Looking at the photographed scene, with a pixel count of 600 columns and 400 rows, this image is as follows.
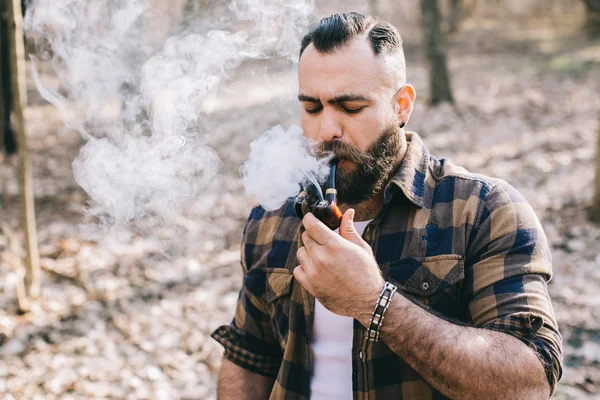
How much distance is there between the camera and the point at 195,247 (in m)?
6.34

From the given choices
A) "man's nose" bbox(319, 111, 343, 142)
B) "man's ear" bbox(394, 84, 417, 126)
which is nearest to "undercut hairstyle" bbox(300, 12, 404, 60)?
"man's ear" bbox(394, 84, 417, 126)

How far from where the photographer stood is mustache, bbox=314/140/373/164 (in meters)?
2.11

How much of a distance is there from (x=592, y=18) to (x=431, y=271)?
2173 centimetres

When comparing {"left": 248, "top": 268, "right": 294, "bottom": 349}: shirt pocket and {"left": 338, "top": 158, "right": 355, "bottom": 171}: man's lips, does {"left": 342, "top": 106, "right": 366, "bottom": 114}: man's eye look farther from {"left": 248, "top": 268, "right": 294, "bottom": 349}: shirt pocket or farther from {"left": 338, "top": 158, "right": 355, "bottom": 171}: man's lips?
{"left": 248, "top": 268, "right": 294, "bottom": 349}: shirt pocket

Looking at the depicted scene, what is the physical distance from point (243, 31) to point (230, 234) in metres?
3.88

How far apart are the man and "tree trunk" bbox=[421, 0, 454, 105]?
9.99 m

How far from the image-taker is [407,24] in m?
24.6

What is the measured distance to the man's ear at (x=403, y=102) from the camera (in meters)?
2.22

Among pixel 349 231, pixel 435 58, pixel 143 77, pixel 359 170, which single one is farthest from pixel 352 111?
pixel 435 58

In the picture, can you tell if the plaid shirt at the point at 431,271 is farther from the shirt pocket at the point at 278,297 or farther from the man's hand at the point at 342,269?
the man's hand at the point at 342,269

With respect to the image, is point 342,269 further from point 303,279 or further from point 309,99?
point 309,99

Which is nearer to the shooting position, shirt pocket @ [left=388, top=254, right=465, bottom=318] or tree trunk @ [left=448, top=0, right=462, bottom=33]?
shirt pocket @ [left=388, top=254, right=465, bottom=318]

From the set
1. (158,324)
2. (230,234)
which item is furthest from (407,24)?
(158,324)

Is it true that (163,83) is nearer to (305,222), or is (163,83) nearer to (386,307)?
(305,222)
